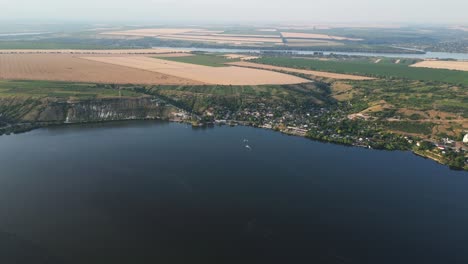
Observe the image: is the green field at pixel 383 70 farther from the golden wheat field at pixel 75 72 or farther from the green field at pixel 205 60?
the golden wheat field at pixel 75 72

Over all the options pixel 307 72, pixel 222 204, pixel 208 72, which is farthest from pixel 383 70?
pixel 222 204

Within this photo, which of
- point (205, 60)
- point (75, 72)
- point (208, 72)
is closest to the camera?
point (75, 72)

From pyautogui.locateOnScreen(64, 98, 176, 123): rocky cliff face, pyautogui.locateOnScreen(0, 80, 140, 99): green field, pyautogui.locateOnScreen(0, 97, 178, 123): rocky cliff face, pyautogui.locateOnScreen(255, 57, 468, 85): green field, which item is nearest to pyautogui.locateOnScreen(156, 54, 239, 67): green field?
pyautogui.locateOnScreen(255, 57, 468, 85): green field

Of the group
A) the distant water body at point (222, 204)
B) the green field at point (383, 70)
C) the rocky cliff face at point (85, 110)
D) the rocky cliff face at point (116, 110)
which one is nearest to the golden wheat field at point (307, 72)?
the green field at point (383, 70)

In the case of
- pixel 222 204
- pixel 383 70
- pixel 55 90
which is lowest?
pixel 222 204


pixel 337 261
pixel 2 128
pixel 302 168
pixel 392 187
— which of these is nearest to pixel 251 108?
pixel 302 168

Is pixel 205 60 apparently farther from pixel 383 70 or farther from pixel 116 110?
pixel 116 110
